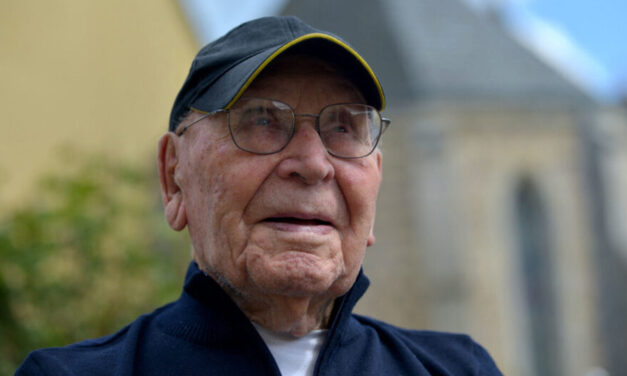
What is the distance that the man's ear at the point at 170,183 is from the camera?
1518 millimetres

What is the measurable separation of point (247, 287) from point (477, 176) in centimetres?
1490

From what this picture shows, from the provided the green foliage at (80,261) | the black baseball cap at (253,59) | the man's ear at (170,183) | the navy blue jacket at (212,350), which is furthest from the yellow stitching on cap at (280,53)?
the green foliage at (80,261)

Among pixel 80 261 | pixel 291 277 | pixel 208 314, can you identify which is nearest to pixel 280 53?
pixel 291 277

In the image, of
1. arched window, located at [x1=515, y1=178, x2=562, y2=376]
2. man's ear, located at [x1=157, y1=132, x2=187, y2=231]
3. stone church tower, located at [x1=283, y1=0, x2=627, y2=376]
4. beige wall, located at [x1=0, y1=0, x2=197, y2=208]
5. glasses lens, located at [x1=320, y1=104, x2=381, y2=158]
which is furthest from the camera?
arched window, located at [x1=515, y1=178, x2=562, y2=376]

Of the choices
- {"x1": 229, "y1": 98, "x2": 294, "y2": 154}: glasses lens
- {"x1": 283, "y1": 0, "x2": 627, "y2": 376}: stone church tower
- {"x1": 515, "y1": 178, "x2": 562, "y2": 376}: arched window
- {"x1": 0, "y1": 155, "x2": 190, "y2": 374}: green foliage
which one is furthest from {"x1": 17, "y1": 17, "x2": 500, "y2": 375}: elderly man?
{"x1": 515, "y1": 178, "x2": 562, "y2": 376}: arched window

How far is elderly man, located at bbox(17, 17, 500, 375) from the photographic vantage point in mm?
1328

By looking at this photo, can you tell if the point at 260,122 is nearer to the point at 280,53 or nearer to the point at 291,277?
the point at 280,53

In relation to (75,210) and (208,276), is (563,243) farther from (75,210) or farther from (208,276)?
(208,276)

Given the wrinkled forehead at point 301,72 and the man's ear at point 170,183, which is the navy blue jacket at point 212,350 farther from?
the wrinkled forehead at point 301,72

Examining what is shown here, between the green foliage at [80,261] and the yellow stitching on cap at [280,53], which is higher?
the yellow stitching on cap at [280,53]

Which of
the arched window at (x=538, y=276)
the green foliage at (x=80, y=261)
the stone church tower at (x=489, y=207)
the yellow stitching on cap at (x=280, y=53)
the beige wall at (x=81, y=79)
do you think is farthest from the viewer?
the arched window at (x=538, y=276)

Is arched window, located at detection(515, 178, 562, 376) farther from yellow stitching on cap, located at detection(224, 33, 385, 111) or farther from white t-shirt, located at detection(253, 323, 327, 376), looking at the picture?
yellow stitching on cap, located at detection(224, 33, 385, 111)

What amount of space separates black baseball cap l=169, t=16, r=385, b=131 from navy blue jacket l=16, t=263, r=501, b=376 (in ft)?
1.22

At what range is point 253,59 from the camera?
1330mm
